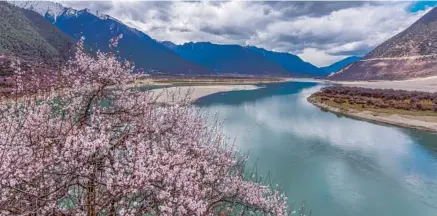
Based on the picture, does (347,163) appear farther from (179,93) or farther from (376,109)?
(376,109)

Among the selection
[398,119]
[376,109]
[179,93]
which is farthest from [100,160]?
[376,109]

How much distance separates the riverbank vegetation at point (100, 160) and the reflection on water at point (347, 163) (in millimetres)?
12988

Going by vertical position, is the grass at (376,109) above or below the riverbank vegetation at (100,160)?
below

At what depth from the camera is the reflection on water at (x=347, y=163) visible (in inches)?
919

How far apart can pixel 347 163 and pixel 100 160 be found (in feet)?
91.9

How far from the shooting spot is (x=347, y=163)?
32.2 meters

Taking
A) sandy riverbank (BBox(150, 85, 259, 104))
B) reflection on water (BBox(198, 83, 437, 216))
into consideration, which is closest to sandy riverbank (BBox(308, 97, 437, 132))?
reflection on water (BBox(198, 83, 437, 216))

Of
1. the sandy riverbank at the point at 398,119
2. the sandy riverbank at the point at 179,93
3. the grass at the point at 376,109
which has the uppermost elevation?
the sandy riverbank at the point at 179,93

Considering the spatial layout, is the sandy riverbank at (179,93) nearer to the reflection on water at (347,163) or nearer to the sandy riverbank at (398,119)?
the reflection on water at (347,163)

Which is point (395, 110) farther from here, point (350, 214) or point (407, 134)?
point (350, 214)

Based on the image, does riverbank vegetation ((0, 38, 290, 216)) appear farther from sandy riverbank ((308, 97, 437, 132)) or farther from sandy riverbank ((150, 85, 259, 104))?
sandy riverbank ((308, 97, 437, 132))

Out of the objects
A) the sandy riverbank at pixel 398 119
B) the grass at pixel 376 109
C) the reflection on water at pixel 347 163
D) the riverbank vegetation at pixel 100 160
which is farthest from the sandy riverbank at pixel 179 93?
the grass at pixel 376 109

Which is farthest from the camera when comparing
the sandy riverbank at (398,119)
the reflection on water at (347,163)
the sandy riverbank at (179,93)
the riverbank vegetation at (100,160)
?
the sandy riverbank at (398,119)

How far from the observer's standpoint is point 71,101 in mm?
11242
